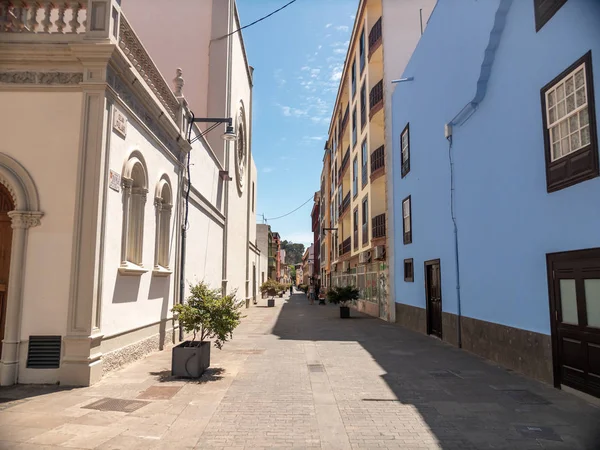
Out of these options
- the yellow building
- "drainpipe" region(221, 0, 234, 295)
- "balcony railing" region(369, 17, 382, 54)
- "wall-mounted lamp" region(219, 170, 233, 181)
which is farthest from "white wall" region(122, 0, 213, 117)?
the yellow building

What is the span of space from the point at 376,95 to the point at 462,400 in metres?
17.0

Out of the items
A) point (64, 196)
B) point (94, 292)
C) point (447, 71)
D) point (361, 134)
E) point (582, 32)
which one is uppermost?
point (361, 134)

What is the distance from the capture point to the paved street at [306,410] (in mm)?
4617

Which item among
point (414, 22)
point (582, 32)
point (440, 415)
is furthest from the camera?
point (414, 22)

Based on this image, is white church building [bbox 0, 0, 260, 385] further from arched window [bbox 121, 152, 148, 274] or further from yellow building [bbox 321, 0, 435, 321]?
yellow building [bbox 321, 0, 435, 321]

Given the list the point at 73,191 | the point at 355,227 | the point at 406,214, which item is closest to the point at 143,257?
the point at 73,191

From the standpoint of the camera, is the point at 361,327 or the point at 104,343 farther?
the point at 361,327

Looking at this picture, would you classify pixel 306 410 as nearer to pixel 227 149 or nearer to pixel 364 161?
pixel 227 149

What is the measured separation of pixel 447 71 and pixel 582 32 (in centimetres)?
593

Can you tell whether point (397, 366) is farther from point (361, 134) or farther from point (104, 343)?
point (361, 134)

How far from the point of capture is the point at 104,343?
285 inches

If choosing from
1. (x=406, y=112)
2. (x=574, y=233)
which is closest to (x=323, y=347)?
(x=574, y=233)

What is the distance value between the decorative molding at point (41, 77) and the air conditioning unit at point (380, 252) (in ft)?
48.3

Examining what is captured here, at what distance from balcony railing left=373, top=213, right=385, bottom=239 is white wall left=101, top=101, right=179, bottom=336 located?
11.3 m
